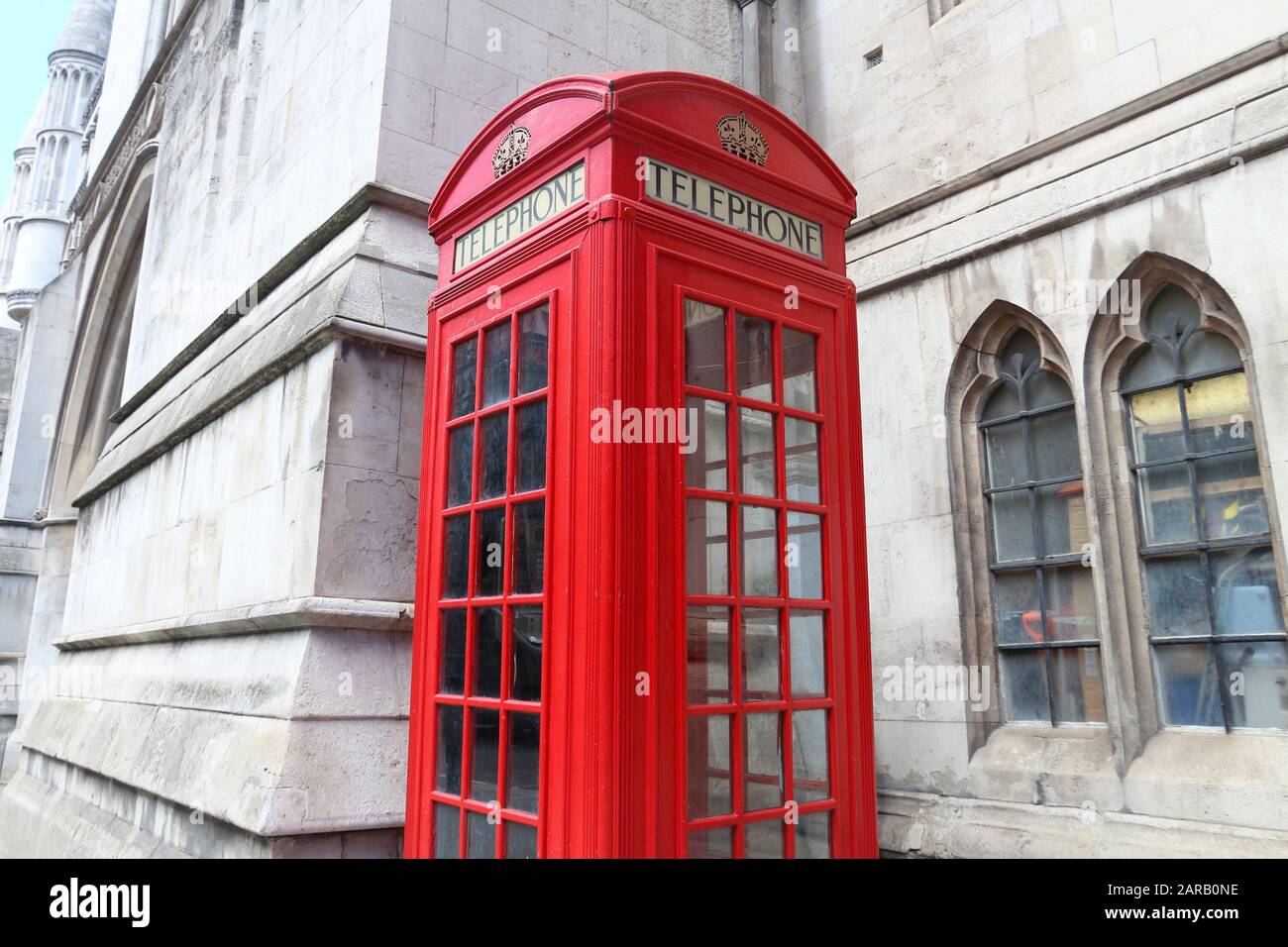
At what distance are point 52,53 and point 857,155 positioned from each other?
35045 millimetres

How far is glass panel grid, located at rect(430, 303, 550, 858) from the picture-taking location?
2.86 m

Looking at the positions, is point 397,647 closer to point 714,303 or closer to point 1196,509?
point 714,303

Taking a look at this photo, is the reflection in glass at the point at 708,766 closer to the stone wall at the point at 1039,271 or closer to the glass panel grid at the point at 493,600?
the glass panel grid at the point at 493,600

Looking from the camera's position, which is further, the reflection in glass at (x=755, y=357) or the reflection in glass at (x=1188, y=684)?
the reflection in glass at (x=1188, y=684)

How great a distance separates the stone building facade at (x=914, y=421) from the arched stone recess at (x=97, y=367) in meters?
7.27

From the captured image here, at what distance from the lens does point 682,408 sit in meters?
2.82

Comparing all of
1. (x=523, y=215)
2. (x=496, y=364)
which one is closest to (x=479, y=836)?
(x=496, y=364)

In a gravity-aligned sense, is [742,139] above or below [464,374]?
above

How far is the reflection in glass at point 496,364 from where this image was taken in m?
3.20

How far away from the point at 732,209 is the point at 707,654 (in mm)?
1564

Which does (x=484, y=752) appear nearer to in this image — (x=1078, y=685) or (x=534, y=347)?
(x=534, y=347)

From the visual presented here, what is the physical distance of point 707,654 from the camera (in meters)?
2.79

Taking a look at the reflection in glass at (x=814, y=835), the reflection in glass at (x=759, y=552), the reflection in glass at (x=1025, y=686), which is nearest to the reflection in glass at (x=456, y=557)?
the reflection in glass at (x=759, y=552)
